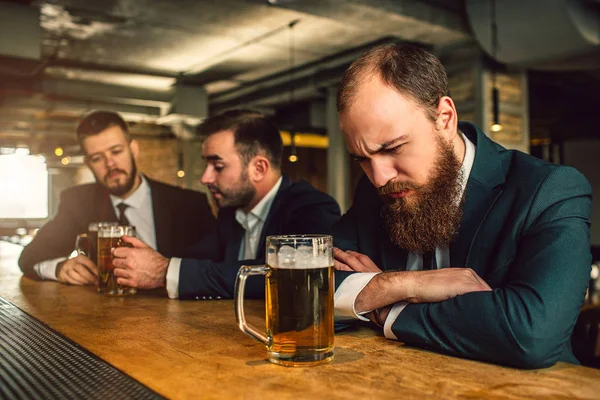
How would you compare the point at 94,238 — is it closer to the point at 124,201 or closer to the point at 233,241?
the point at 233,241

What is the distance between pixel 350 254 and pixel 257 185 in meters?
1.08

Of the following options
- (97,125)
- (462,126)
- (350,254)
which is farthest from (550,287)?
(97,125)

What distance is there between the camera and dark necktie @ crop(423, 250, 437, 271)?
55.2 inches

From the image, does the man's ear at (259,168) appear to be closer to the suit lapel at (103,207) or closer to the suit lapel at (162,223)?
the suit lapel at (162,223)

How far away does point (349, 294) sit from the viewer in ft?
3.91

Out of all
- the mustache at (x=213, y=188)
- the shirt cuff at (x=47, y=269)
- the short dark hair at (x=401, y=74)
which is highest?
the short dark hair at (x=401, y=74)

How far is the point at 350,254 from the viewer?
1405mm

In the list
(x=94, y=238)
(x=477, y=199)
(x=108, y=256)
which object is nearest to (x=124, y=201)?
(x=94, y=238)

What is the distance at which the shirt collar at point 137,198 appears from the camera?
116 inches

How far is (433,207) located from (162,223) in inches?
74.9

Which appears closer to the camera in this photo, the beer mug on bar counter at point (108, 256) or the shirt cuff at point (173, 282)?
the shirt cuff at point (173, 282)

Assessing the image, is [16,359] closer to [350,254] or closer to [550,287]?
[350,254]

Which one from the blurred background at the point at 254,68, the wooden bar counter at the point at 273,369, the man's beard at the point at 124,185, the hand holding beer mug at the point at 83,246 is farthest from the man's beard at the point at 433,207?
the blurred background at the point at 254,68

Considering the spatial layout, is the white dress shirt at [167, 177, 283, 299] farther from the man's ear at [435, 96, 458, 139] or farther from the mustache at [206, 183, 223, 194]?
the man's ear at [435, 96, 458, 139]
